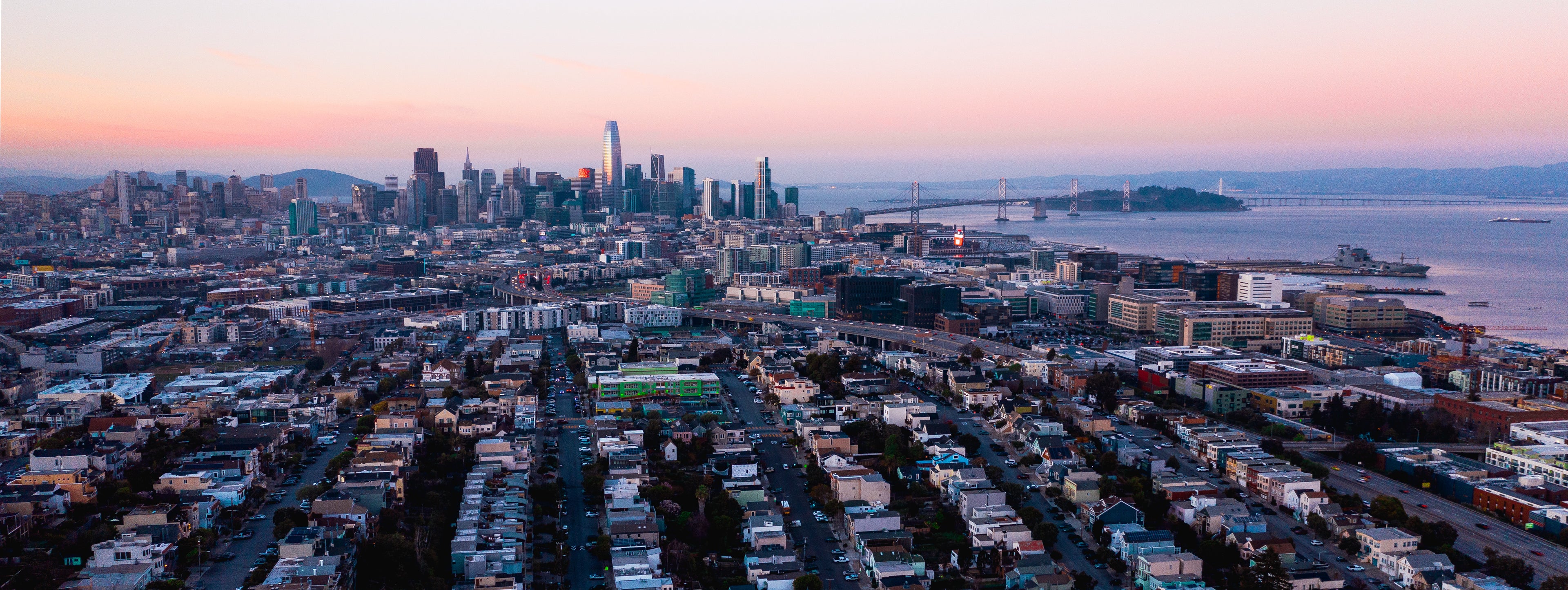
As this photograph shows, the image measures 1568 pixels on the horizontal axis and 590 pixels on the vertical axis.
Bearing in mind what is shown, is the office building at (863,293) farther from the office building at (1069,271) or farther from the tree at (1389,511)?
the tree at (1389,511)

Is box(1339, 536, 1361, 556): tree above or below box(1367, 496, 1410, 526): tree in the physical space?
below

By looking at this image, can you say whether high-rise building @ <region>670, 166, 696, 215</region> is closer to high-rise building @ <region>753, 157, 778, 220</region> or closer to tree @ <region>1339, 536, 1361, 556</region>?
high-rise building @ <region>753, 157, 778, 220</region>

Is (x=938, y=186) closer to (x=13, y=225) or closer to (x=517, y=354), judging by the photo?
(x=13, y=225)

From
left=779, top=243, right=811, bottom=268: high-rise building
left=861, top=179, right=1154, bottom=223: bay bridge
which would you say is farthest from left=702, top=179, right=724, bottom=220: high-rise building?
left=779, top=243, right=811, bottom=268: high-rise building

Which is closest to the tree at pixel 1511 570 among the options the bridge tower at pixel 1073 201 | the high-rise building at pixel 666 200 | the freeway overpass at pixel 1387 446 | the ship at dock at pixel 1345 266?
the freeway overpass at pixel 1387 446

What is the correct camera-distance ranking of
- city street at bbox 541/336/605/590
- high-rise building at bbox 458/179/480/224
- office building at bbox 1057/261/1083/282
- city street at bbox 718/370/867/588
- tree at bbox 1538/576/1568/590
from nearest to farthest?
tree at bbox 1538/576/1568/590, city street at bbox 541/336/605/590, city street at bbox 718/370/867/588, office building at bbox 1057/261/1083/282, high-rise building at bbox 458/179/480/224

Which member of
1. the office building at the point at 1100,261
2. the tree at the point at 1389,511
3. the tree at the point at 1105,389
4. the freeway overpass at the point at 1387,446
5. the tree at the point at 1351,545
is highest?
the office building at the point at 1100,261

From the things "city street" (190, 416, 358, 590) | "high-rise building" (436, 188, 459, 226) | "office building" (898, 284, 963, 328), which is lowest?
"city street" (190, 416, 358, 590)
